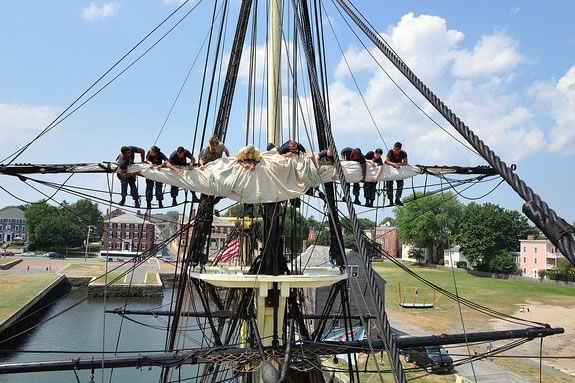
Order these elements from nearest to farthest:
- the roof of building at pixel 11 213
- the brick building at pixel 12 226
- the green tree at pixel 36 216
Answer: the green tree at pixel 36 216 → the brick building at pixel 12 226 → the roof of building at pixel 11 213

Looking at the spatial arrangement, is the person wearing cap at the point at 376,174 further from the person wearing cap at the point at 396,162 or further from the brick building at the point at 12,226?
the brick building at the point at 12,226

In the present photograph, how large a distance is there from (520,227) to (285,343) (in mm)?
76151

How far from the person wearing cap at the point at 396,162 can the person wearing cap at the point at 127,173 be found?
21.1ft

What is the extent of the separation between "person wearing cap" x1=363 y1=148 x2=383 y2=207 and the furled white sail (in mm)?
1398

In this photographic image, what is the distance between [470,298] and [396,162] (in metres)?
40.8

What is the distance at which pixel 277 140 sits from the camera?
13500 millimetres

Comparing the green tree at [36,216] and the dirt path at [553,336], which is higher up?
the green tree at [36,216]

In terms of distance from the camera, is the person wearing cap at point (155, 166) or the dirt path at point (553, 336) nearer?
the person wearing cap at point (155, 166)

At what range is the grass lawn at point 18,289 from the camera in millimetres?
35981

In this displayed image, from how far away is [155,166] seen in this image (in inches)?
473

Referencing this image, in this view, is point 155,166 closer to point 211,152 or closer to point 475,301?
point 211,152

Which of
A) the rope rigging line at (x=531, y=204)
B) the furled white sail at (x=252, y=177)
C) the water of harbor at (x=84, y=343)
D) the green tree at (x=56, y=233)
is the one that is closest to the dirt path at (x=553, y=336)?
the water of harbor at (x=84, y=343)

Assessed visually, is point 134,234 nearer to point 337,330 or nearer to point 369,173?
point 337,330

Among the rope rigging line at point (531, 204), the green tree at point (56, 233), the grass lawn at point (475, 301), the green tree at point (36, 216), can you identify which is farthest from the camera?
the green tree at point (36, 216)
